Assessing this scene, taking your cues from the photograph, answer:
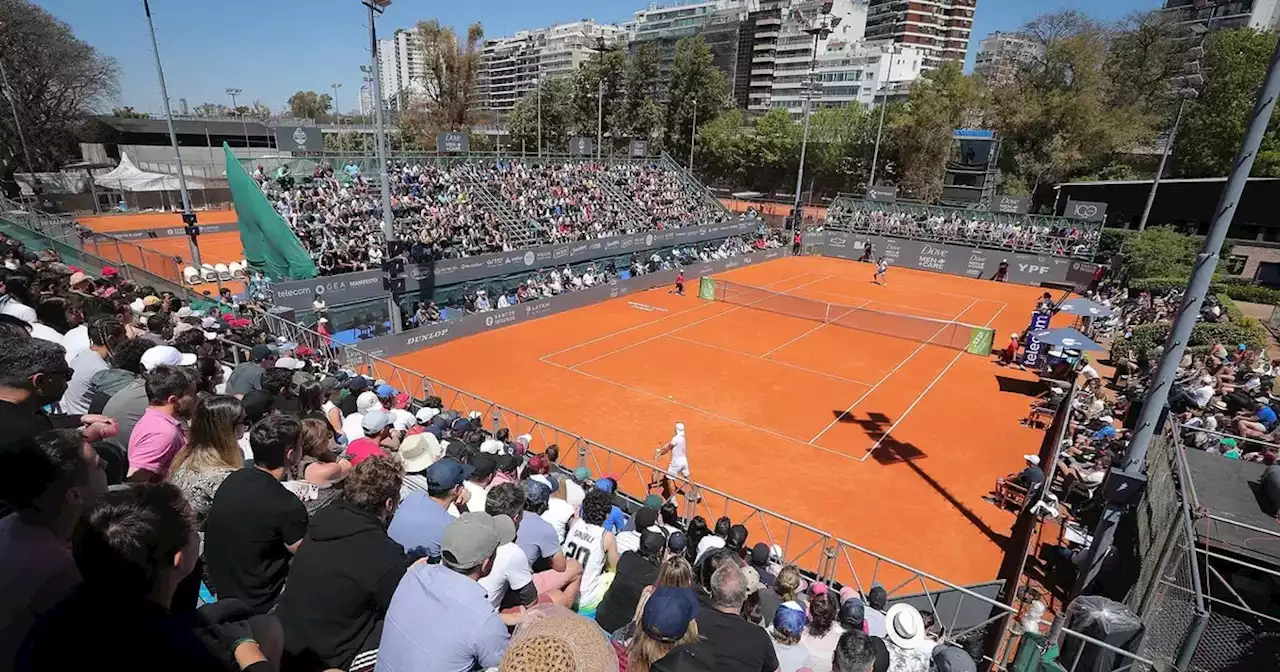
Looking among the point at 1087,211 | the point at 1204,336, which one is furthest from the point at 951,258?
the point at 1204,336

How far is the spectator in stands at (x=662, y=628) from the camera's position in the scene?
336cm

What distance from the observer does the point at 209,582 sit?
3.98 meters

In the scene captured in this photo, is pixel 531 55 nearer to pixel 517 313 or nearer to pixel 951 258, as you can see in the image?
pixel 951 258

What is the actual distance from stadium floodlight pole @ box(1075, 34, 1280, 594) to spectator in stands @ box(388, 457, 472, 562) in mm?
8162

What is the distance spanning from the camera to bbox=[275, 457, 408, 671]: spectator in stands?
3.49 meters

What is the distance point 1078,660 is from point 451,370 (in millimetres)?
18264

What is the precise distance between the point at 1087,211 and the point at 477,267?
36644mm

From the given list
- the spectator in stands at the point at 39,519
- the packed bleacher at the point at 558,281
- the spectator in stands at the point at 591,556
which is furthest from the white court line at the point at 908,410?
the packed bleacher at the point at 558,281

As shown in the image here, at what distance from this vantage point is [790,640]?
18.7 feet

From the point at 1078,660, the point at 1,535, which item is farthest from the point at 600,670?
the point at 1078,660

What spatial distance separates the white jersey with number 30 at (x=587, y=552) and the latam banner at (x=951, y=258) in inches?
1634

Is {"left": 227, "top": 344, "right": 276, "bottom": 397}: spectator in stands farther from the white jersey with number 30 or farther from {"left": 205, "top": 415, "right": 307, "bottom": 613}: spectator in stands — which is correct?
the white jersey with number 30

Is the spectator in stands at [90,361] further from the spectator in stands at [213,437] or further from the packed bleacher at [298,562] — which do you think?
the spectator in stands at [213,437]

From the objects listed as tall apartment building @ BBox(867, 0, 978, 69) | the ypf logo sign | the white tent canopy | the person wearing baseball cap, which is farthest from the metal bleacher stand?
tall apartment building @ BBox(867, 0, 978, 69)
